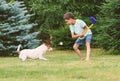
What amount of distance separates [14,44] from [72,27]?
20.0 ft

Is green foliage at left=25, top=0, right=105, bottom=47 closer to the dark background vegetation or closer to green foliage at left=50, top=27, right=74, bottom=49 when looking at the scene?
the dark background vegetation

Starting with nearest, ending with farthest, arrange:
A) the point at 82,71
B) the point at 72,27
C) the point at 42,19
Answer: the point at 82,71
the point at 72,27
the point at 42,19

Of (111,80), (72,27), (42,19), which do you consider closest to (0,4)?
(72,27)

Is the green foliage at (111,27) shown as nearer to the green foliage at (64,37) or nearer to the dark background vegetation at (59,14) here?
the dark background vegetation at (59,14)

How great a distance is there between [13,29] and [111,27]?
426cm

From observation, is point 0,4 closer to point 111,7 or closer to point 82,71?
point 111,7

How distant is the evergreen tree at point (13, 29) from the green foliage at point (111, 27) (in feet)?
9.83

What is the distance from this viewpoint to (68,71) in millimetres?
10172

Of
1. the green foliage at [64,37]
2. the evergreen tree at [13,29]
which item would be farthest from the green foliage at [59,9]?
the evergreen tree at [13,29]

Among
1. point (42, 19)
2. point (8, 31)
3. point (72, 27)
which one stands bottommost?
point (42, 19)

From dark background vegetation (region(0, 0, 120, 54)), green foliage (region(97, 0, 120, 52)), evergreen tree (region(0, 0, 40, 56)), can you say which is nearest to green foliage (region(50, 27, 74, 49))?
dark background vegetation (region(0, 0, 120, 54))

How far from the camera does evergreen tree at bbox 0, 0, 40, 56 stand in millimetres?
19453

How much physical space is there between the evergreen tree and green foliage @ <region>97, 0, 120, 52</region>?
300cm

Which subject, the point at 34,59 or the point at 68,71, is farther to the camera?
the point at 34,59
